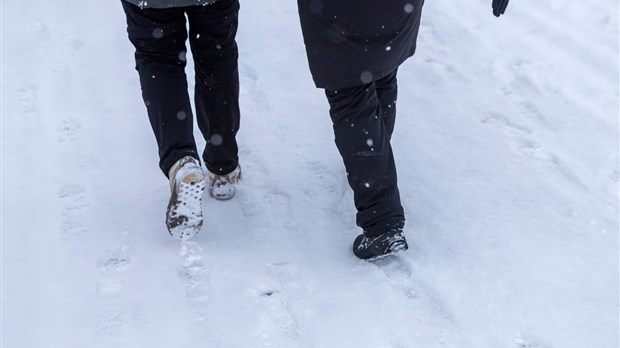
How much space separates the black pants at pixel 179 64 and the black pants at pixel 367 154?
424mm

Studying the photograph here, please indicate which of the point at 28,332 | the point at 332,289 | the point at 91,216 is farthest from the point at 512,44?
the point at 28,332

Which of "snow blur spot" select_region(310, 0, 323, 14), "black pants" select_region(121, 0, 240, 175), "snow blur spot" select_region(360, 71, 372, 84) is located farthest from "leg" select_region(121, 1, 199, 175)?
"snow blur spot" select_region(360, 71, 372, 84)

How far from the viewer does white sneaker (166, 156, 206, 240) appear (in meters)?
2.26

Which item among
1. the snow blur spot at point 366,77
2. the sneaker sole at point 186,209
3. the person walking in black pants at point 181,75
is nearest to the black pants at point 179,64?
Answer: the person walking in black pants at point 181,75

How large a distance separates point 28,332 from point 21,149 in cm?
108

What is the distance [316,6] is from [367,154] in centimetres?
51

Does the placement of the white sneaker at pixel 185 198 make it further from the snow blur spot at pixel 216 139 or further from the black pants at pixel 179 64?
the snow blur spot at pixel 216 139

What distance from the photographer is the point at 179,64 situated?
239 centimetres

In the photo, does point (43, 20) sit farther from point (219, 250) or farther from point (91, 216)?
point (219, 250)

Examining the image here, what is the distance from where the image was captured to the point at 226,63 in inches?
98.8

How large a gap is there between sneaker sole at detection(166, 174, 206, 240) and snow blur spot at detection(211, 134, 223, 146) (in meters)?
0.35

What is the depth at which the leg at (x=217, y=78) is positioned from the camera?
93.0 inches

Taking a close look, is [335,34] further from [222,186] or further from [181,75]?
[222,186]

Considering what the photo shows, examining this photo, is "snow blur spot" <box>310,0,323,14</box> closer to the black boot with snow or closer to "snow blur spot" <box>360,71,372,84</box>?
"snow blur spot" <box>360,71,372,84</box>
